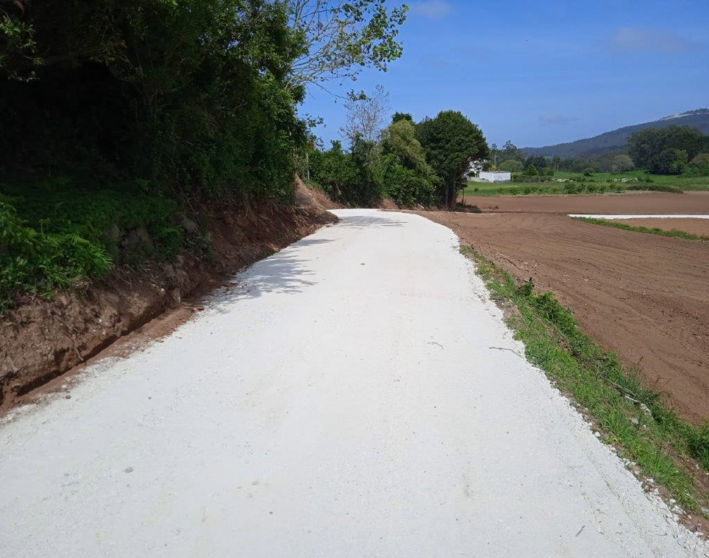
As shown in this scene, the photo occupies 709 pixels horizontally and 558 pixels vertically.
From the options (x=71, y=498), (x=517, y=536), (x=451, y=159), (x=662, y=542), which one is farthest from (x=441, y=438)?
(x=451, y=159)

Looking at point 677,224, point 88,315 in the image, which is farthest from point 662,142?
point 88,315

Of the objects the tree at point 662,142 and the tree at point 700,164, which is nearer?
the tree at point 700,164

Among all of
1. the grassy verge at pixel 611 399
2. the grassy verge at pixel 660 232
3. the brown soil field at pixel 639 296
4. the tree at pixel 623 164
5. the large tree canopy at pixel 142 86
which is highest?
the large tree canopy at pixel 142 86

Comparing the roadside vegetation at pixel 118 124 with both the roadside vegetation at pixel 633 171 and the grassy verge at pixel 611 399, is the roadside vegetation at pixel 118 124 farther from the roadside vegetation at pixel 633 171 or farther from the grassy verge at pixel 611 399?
the roadside vegetation at pixel 633 171

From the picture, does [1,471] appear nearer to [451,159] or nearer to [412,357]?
[412,357]

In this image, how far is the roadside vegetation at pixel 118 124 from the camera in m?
5.52

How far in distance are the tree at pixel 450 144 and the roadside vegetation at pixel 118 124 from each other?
125 feet

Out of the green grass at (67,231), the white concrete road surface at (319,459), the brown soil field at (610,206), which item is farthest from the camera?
the brown soil field at (610,206)

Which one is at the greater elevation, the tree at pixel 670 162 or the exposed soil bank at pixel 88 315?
the exposed soil bank at pixel 88 315

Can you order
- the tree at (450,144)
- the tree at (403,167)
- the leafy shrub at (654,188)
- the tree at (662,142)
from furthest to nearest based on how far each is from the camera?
the tree at (662,142) < the leafy shrub at (654,188) < the tree at (450,144) < the tree at (403,167)

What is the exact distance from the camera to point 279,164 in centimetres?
1431

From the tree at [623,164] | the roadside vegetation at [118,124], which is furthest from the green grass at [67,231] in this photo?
the tree at [623,164]

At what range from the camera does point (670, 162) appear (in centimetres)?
13338

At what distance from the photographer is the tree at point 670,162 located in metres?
128
